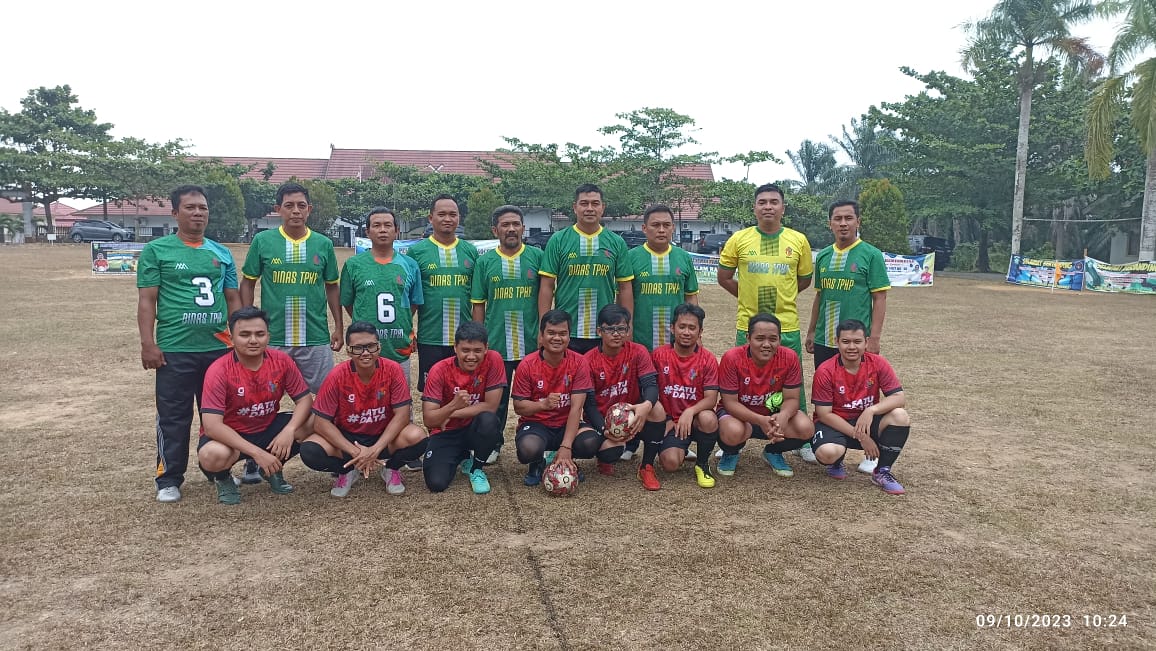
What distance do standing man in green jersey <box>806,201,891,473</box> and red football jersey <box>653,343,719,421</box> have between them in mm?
1023

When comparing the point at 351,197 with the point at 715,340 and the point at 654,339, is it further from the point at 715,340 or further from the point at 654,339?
the point at 654,339

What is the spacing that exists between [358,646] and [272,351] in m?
2.34

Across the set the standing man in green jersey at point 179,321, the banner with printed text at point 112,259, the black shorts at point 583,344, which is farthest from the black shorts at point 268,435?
the banner with printed text at point 112,259

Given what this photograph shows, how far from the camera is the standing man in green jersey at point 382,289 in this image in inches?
204

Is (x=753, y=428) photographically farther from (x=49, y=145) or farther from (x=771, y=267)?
(x=49, y=145)

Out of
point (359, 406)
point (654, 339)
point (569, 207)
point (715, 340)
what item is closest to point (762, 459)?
point (654, 339)

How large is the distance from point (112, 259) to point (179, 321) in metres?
22.3

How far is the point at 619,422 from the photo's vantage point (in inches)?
188

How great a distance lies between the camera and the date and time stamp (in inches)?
120

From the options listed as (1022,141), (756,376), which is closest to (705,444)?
(756,376)

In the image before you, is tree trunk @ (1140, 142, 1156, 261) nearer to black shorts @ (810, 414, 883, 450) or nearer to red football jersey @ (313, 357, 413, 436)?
black shorts @ (810, 414, 883, 450)

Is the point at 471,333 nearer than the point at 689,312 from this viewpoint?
Yes

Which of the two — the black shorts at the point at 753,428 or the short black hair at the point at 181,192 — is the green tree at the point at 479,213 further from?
the black shorts at the point at 753,428

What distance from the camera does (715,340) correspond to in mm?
11164
